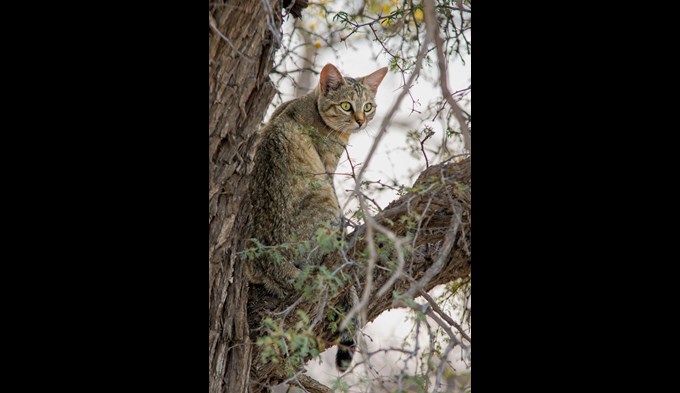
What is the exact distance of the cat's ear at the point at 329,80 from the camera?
2314 mm

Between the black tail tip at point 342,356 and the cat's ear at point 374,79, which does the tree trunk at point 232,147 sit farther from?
the cat's ear at point 374,79

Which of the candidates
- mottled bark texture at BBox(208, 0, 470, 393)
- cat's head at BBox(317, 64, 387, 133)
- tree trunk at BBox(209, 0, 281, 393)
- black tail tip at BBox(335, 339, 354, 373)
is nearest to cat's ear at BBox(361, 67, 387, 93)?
cat's head at BBox(317, 64, 387, 133)

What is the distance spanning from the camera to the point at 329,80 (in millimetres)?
2332

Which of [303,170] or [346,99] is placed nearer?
[303,170]

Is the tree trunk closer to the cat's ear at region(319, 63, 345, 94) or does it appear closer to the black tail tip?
the black tail tip

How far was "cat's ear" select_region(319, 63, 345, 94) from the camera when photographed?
2314 mm

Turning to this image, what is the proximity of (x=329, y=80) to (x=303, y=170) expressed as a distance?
382mm

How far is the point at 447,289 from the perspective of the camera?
2146 mm

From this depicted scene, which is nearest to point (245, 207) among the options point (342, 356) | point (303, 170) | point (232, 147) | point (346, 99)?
point (232, 147)

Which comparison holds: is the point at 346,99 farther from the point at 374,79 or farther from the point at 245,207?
the point at 245,207

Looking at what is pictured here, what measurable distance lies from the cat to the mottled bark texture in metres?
0.09
